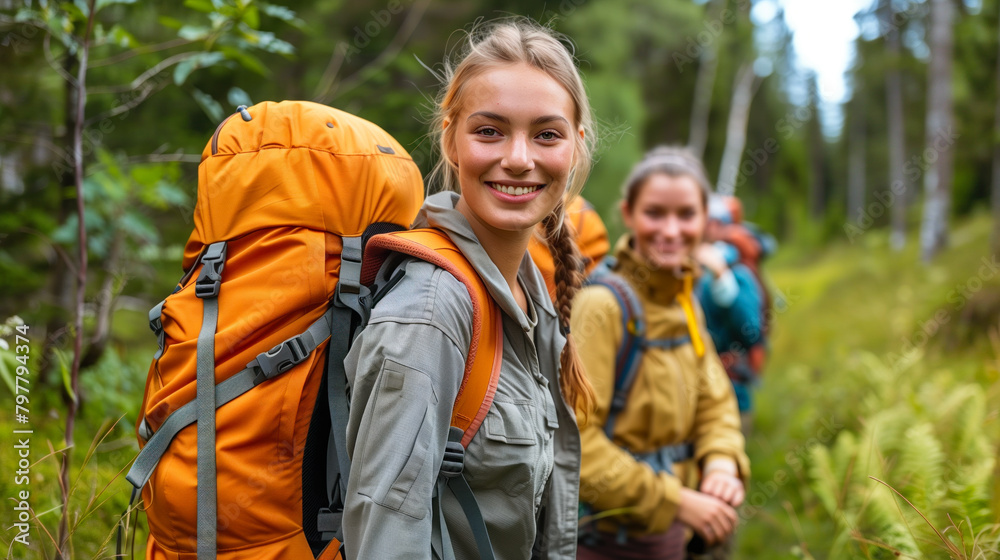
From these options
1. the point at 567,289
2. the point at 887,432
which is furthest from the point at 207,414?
the point at 887,432

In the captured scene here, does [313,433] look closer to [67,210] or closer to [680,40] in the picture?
[67,210]

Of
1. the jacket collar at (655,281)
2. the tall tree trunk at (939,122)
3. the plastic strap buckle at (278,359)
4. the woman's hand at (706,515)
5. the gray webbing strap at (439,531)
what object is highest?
the tall tree trunk at (939,122)

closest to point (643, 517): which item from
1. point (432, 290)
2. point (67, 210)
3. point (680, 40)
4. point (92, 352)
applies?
point (432, 290)

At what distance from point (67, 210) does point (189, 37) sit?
155 cm

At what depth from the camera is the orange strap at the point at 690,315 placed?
319cm

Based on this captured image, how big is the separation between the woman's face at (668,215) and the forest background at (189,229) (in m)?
0.99

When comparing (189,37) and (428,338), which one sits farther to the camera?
(189,37)

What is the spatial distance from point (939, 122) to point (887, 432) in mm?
12293

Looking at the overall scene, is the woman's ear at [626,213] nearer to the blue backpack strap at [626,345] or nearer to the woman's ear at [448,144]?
the blue backpack strap at [626,345]

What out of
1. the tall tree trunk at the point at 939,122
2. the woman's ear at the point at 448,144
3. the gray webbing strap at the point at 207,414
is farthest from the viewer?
the tall tree trunk at the point at 939,122

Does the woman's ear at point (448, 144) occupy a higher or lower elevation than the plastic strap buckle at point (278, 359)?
higher

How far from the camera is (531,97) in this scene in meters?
1.71

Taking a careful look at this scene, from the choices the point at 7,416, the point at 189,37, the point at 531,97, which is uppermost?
the point at 189,37

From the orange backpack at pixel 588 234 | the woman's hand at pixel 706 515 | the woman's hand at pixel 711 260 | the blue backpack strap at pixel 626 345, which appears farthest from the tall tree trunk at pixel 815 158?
the woman's hand at pixel 706 515
